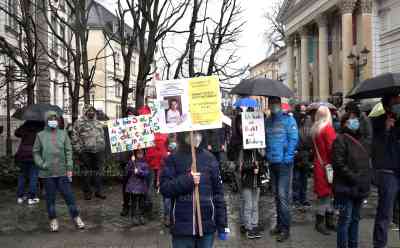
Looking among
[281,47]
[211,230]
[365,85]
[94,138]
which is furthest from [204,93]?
[281,47]

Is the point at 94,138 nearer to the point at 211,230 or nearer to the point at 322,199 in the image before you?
the point at 322,199

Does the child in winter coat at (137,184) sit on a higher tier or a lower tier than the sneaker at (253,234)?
higher

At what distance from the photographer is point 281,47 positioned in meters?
70.7

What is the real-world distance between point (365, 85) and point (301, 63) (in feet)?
165

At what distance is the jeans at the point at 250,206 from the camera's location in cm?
744

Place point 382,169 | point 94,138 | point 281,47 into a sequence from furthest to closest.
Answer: point 281,47 → point 94,138 → point 382,169

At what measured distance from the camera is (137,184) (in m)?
8.41

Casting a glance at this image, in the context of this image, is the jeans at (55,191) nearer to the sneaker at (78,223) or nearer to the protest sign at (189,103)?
the sneaker at (78,223)

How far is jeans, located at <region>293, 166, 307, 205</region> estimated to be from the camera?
9.69 meters

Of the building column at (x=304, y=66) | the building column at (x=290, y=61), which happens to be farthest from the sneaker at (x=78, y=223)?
the building column at (x=290, y=61)

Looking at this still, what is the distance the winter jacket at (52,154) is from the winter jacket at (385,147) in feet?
15.4

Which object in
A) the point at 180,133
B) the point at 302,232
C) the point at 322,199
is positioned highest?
the point at 180,133

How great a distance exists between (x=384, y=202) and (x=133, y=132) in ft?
14.0

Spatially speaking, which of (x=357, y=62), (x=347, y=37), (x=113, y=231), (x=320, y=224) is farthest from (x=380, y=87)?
(x=347, y=37)
